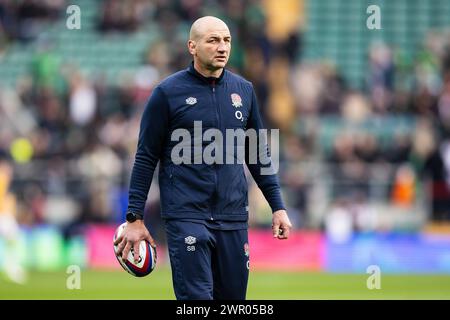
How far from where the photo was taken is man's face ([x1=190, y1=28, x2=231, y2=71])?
7.86 metres

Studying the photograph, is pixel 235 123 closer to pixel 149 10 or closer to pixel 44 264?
pixel 44 264

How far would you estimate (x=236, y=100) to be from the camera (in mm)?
8070

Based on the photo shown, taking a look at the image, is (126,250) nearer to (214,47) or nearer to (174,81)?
(174,81)

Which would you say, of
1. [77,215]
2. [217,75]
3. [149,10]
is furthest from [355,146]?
[217,75]

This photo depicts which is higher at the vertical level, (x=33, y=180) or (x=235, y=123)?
(x=235, y=123)

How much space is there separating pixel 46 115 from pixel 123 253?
51.8ft

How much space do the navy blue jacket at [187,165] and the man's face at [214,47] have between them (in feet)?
0.57

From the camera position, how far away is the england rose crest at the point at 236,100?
8.05 m

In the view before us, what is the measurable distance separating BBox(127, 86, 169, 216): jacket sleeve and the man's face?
0.39m

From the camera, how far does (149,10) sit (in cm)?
2664

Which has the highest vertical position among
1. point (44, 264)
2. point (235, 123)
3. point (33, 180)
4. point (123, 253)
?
point (235, 123)

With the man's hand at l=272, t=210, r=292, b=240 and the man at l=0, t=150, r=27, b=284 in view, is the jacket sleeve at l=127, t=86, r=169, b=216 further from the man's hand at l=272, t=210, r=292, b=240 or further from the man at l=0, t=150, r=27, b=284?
the man at l=0, t=150, r=27, b=284

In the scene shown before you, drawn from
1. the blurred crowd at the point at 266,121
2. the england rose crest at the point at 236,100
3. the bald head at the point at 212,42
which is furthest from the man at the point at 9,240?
the bald head at the point at 212,42

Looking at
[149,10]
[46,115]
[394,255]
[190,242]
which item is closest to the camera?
[190,242]
